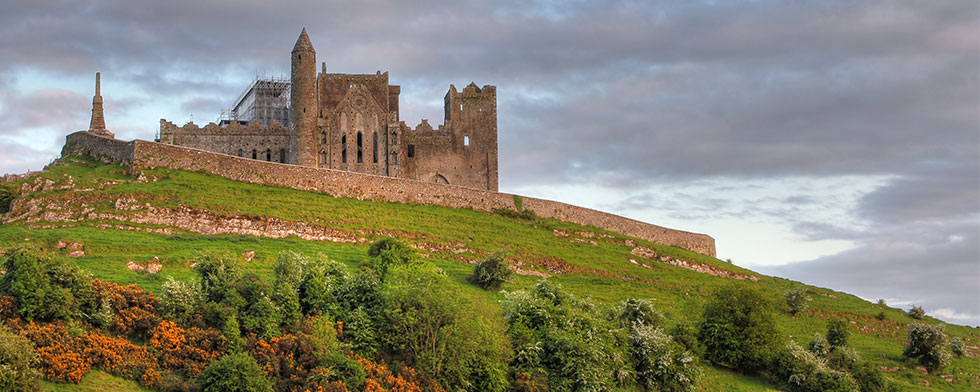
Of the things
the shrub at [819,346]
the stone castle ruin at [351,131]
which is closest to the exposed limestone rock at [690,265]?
the stone castle ruin at [351,131]

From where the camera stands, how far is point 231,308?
4381 cm

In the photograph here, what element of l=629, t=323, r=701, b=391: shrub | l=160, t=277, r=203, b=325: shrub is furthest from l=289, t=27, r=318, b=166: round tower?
l=160, t=277, r=203, b=325: shrub

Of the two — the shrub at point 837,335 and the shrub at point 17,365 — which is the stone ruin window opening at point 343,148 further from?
the shrub at point 17,365

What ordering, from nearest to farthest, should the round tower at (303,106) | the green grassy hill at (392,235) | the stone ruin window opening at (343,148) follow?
the green grassy hill at (392,235) → the round tower at (303,106) → the stone ruin window opening at (343,148)

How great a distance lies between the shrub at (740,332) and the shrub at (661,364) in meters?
4.73

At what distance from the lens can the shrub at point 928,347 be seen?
64.1m

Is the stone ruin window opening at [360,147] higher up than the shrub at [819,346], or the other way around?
the stone ruin window opening at [360,147]

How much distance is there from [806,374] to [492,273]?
19.1 metres

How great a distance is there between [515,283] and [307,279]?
1848 centimetres

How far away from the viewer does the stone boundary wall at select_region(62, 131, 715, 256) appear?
6712 centimetres

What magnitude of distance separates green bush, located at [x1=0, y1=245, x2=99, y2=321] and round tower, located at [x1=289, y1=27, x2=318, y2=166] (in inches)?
1669

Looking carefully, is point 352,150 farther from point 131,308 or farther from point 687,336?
point 131,308

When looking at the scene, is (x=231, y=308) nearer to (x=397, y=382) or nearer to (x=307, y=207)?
(x=397, y=382)

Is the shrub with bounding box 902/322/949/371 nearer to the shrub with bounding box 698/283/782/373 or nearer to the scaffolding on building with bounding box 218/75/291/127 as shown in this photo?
the shrub with bounding box 698/283/782/373
